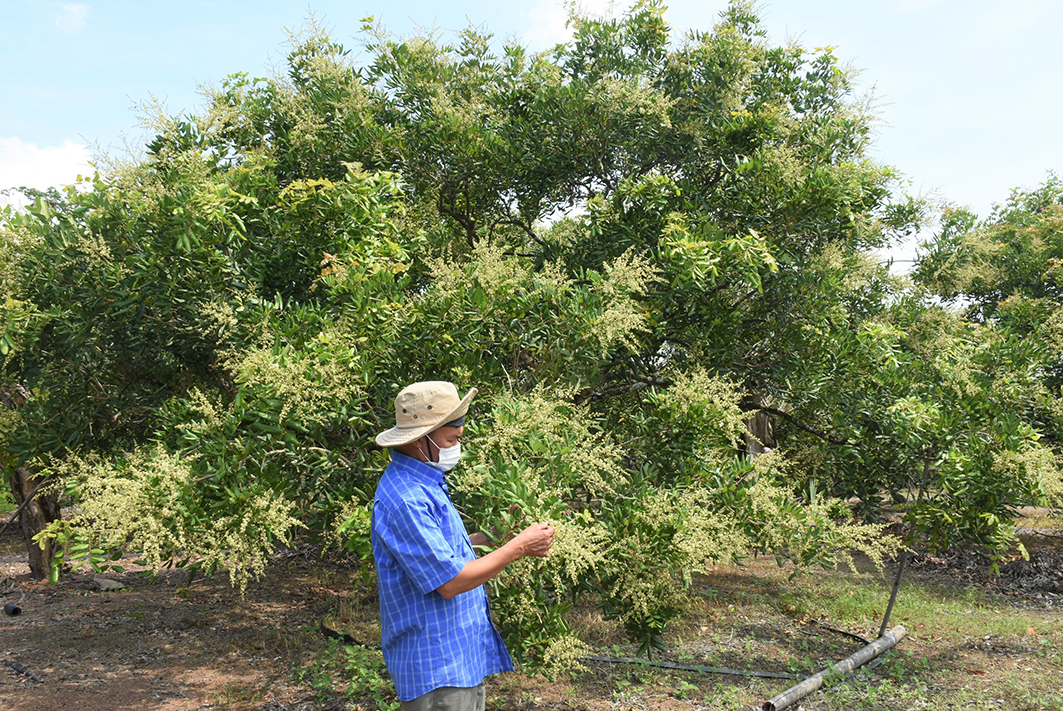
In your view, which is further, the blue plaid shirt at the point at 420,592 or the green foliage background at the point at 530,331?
the green foliage background at the point at 530,331

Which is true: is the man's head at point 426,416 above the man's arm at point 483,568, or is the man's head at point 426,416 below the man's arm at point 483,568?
above

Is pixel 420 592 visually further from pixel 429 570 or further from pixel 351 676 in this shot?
pixel 351 676

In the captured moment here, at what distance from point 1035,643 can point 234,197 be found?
302 inches

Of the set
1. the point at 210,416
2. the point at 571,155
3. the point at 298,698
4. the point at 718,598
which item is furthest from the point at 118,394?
the point at 718,598

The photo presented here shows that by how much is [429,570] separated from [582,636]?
4.42 meters

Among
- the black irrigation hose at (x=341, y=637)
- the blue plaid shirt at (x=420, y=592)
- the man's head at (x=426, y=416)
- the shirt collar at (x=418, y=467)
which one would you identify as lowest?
the black irrigation hose at (x=341, y=637)

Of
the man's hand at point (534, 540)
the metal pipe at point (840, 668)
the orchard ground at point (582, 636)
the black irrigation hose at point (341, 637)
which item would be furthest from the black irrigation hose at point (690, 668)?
the man's hand at point (534, 540)

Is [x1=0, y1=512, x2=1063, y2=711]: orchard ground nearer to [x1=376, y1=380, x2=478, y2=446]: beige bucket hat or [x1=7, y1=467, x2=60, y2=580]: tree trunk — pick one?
[x1=7, y1=467, x2=60, y2=580]: tree trunk

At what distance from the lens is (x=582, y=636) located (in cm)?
609

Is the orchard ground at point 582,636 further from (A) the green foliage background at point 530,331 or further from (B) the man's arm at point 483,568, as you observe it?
(B) the man's arm at point 483,568

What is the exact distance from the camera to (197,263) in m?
4.27

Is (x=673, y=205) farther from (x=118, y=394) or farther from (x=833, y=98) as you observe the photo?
(x=118, y=394)

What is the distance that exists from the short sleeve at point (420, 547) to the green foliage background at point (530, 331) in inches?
30.3

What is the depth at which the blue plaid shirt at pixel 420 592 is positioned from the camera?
6.98 ft
